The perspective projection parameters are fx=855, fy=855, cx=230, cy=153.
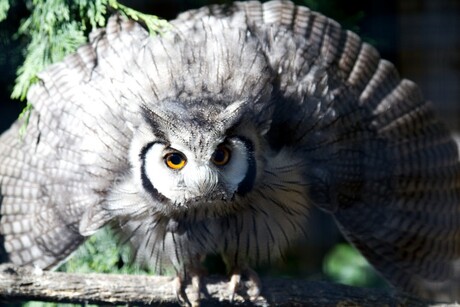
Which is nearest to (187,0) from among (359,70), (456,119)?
(359,70)

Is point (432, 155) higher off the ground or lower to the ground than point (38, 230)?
higher

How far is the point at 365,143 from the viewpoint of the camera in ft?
7.31

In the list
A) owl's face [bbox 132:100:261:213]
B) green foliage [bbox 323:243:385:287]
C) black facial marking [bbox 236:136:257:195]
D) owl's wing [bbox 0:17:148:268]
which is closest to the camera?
owl's face [bbox 132:100:261:213]

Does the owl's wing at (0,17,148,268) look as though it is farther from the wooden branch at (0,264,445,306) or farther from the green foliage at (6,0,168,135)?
the wooden branch at (0,264,445,306)

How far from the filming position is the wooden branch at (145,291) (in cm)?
188

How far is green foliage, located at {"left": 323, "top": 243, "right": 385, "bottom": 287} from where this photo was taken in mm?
2824

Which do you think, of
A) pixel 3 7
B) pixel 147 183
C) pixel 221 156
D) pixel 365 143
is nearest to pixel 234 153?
pixel 221 156

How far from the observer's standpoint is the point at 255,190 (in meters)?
2.04

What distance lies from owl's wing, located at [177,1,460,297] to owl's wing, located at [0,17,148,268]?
242 mm

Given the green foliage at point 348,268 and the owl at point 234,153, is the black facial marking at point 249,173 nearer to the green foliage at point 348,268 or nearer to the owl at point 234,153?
the owl at point 234,153

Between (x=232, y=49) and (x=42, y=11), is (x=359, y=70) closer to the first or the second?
(x=232, y=49)

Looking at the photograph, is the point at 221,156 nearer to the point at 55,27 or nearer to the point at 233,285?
the point at 233,285

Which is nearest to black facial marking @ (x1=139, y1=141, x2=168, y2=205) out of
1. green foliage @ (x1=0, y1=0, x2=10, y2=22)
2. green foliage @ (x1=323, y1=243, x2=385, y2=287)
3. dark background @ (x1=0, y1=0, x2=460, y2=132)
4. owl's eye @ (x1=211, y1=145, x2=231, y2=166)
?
owl's eye @ (x1=211, y1=145, x2=231, y2=166)

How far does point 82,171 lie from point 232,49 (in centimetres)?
48
